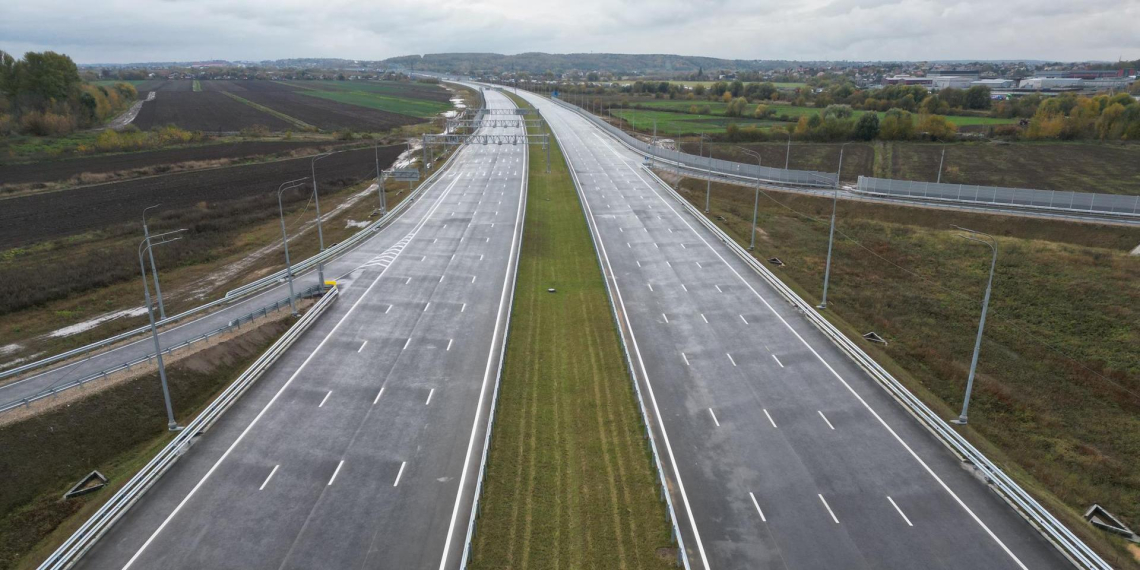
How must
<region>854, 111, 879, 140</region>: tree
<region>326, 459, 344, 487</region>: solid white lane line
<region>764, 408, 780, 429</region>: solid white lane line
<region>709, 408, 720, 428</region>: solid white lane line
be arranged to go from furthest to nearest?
<region>854, 111, 879, 140</region>: tree
<region>709, 408, 720, 428</region>: solid white lane line
<region>764, 408, 780, 429</region>: solid white lane line
<region>326, 459, 344, 487</region>: solid white lane line

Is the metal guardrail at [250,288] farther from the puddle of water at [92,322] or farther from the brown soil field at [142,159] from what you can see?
the brown soil field at [142,159]

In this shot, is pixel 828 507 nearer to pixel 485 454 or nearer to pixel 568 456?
pixel 568 456

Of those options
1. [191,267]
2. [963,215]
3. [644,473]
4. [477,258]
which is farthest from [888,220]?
[191,267]

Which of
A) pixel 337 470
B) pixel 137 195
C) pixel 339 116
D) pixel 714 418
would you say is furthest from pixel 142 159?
pixel 714 418

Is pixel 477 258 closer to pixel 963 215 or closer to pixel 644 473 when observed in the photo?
pixel 644 473

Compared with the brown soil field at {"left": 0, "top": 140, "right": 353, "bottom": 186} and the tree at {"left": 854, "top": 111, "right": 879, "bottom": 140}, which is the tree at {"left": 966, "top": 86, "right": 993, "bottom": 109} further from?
the brown soil field at {"left": 0, "top": 140, "right": 353, "bottom": 186}

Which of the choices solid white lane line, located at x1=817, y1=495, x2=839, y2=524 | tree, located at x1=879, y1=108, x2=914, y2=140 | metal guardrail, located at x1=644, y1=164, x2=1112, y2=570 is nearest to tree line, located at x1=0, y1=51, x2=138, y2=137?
metal guardrail, located at x1=644, y1=164, x2=1112, y2=570
